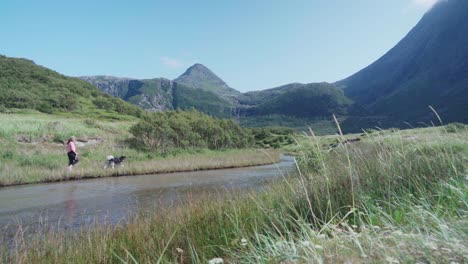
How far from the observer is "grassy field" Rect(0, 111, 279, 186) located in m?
19.9

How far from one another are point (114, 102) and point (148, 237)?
8613 cm

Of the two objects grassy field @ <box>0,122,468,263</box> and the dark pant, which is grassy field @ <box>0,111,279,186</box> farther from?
grassy field @ <box>0,122,468,263</box>

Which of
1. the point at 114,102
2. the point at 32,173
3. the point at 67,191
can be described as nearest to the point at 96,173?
the point at 32,173

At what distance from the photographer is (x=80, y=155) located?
2770cm

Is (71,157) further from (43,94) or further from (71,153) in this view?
(43,94)

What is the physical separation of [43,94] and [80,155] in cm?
5098

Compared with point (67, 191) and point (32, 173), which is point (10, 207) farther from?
point (32, 173)

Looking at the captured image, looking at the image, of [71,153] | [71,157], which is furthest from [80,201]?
[71,157]

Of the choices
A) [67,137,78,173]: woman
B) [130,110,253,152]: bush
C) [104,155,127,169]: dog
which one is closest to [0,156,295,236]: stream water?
[67,137,78,173]: woman

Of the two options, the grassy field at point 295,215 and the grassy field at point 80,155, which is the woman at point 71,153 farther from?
the grassy field at point 295,215

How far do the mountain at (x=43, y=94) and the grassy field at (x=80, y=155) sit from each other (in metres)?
24.9

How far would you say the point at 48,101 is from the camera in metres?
65.5

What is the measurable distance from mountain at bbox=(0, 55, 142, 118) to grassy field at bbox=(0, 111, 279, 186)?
24.9 meters

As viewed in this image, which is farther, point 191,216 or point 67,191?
point 67,191
